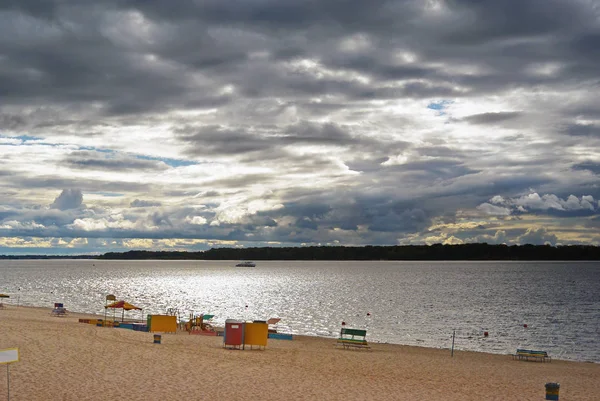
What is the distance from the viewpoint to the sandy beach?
1778cm

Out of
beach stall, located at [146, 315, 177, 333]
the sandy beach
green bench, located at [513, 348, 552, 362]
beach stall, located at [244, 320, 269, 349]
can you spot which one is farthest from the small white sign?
green bench, located at [513, 348, 552, 362]

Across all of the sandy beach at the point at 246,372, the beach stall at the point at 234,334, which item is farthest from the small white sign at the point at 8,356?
the beach stall at the point at 234,334

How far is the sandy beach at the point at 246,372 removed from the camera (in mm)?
17781

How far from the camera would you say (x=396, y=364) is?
1081 inches

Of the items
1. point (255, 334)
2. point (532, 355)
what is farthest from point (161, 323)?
point (532, 355)

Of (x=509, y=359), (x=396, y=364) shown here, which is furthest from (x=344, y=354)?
(x=509, y=359)

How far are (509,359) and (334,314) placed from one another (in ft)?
103

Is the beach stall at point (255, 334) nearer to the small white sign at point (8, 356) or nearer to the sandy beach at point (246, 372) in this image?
the sandy beach at point (246, 372)

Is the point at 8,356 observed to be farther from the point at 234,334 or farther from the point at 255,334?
the point at 255,334

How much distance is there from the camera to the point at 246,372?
21.6 meters

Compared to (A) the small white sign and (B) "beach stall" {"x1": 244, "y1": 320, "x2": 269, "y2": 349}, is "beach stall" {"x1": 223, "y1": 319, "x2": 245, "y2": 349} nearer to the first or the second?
(B) "beach stall" {"x1": 244, "y1": 320, "x2": 269, "y2": 349}

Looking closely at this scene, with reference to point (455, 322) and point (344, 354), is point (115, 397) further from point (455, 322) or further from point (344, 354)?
point (455, 322)

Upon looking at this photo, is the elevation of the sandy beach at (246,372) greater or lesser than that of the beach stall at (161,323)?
greater

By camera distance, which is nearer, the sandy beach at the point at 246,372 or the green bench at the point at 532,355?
the sandy beach at the point at 246,372
